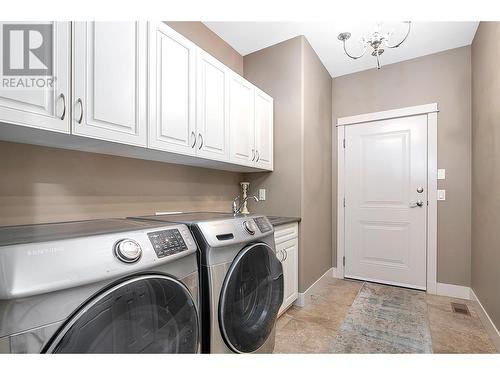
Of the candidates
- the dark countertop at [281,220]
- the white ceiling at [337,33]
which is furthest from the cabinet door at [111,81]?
the white ceiling at [337,33]

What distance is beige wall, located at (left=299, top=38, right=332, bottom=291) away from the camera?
2479mm

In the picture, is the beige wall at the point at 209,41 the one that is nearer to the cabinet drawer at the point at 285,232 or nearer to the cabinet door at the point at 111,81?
the cabinet door at the point at 111,81

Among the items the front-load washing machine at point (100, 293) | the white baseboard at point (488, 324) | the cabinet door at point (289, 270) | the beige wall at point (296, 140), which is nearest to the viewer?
the front-load washing machine at point (100, 293)

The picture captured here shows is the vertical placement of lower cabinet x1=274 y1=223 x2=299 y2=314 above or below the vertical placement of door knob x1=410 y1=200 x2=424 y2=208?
below

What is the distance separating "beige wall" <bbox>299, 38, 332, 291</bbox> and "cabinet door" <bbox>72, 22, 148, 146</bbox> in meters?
1.59

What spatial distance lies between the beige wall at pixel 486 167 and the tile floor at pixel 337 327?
19 centimetres

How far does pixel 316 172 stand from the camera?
9.09 feet

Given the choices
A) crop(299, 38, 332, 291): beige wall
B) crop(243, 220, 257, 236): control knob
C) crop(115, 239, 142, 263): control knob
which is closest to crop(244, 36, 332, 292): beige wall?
crop(299, 38, 332, 291): beige wall

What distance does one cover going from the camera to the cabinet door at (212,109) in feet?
5.60

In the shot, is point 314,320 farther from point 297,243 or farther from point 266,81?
point 266,81

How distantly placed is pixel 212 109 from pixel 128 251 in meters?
1.28

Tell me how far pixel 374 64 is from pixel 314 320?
A: 2900 mm

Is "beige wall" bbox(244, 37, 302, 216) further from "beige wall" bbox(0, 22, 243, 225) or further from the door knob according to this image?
the door knob
